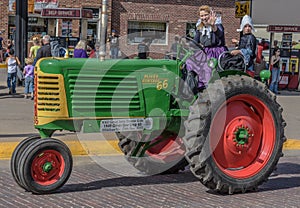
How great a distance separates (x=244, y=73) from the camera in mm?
7613

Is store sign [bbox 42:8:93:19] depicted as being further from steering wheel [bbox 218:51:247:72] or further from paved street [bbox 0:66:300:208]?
steering wheel [bbox 218:51:247:72]

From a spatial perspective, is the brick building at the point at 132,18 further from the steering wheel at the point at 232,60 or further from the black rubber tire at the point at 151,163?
the steering wheel at the point at 232,60

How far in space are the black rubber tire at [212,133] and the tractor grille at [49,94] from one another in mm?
1480

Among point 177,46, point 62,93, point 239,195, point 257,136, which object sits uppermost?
point 177,46

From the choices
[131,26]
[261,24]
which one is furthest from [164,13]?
[261,24]

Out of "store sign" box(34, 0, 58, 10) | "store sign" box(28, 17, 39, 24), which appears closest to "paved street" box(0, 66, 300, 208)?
"store sign" box(34, 0, 58, 10)

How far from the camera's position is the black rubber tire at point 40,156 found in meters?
6.71

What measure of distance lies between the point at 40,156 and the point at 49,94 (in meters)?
0.69

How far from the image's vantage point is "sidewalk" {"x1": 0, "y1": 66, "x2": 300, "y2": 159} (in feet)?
32.9

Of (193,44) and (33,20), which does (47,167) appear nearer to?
(193,44)

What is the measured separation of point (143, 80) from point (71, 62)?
2.84 feet

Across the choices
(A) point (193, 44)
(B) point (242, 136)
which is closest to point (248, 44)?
(A) point (193, 44)

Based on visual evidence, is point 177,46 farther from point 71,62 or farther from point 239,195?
point 239,195

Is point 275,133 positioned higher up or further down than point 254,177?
higher up
